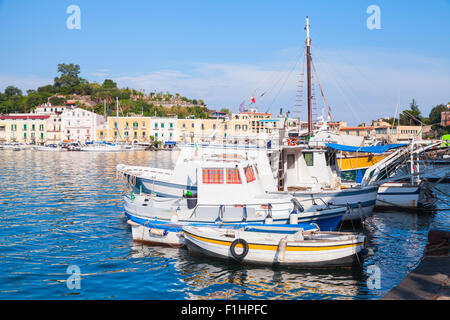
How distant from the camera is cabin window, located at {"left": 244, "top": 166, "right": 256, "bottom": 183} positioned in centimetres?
1756

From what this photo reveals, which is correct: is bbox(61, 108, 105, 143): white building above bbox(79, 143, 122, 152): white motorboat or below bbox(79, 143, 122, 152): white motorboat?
above

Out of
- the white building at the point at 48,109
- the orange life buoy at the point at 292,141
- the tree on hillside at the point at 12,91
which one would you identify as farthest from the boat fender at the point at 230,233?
the tree on hillside at the point at 12,91

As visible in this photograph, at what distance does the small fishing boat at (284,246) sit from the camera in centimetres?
1328

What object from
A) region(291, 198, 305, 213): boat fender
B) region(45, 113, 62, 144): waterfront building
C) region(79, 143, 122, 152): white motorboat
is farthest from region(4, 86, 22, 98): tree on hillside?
region(291, 198, 305, 213): boat fender

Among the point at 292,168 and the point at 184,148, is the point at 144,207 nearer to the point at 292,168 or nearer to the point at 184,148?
the point at 184,148

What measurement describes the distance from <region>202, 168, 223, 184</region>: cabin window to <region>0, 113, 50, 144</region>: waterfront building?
10272 cm

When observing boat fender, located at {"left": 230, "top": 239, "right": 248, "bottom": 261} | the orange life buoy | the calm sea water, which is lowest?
the calm sea water

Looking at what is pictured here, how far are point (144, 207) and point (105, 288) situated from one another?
578 cm

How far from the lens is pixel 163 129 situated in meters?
107

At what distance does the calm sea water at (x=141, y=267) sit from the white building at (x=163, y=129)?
84.4m

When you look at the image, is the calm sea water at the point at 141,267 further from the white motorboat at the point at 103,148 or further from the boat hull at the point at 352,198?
the white motorboat at the point at 103,148

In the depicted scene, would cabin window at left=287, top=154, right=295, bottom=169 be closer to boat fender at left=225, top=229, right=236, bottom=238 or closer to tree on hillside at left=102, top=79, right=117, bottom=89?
boat fender at left=225, top=229, right=236, bottom=238

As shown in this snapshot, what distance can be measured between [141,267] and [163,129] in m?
94.6
